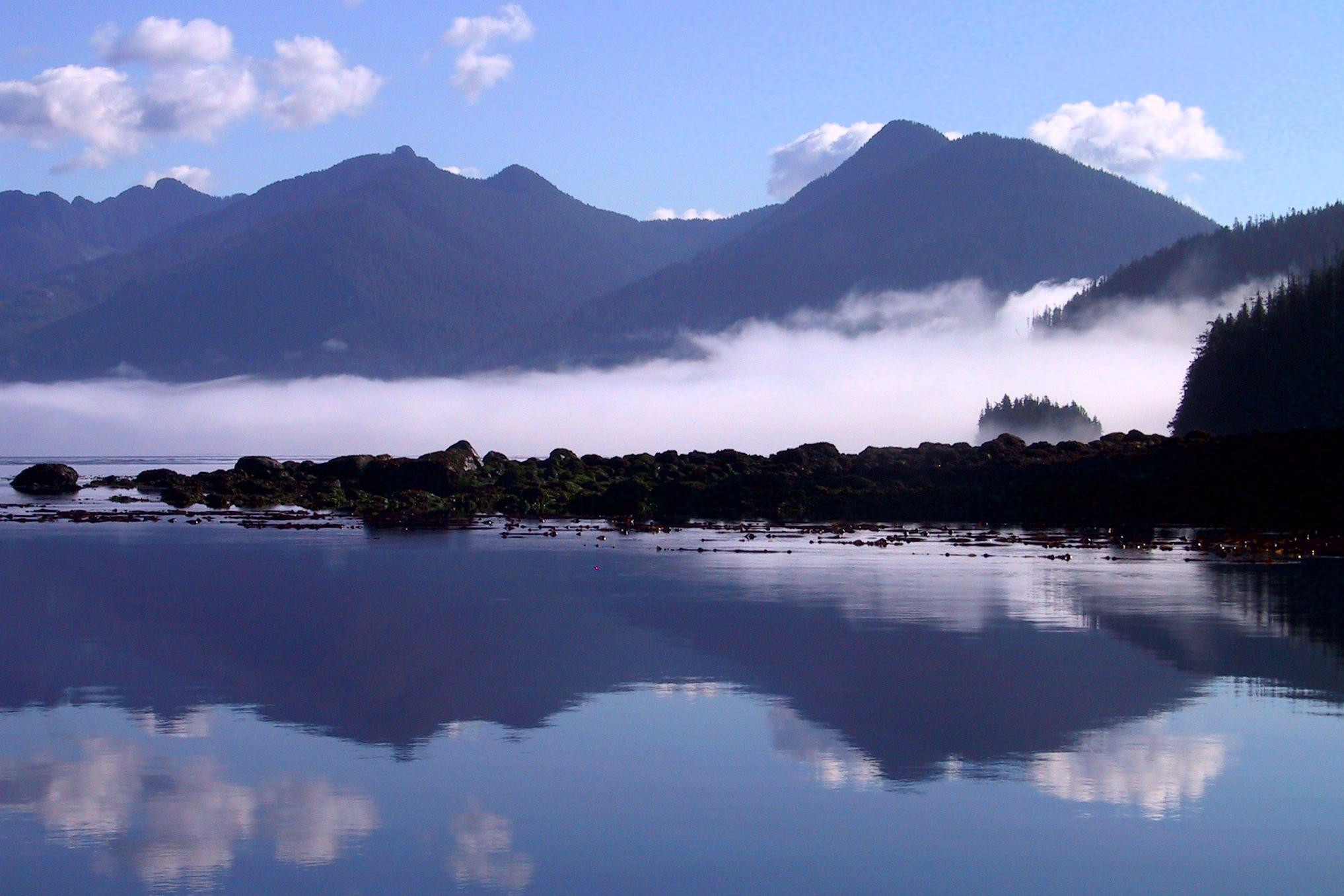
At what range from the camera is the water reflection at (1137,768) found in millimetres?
14094

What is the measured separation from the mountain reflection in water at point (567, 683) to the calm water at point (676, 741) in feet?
0.25

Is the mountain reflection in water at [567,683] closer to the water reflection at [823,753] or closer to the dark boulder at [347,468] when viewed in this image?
the water reflection at [823,753]

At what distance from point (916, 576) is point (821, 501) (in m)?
30.4

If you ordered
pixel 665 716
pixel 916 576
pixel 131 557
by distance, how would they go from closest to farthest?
pixel 665 716 < pixel 916 576 < pixel 131 557

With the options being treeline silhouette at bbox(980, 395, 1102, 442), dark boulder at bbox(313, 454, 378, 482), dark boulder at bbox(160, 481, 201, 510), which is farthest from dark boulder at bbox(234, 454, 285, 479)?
treeline silhouette at bbox(980, 395, 1102, 442)

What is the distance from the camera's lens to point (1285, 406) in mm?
90438

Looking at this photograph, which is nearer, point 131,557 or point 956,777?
point 956,777

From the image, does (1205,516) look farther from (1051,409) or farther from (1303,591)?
(1051,409)

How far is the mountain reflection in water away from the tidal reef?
68.2ft

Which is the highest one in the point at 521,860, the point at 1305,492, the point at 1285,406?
the point at 1285,406

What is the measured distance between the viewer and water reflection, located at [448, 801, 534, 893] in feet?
38.6

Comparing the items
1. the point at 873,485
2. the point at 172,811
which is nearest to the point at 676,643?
the point at 172,811

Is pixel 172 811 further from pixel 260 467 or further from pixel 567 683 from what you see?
pixel 260 467

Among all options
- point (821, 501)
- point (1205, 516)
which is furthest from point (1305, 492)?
point (821, 501)
